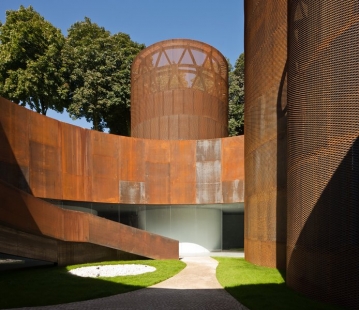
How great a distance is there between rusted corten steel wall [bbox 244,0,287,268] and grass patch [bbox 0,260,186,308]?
360cm

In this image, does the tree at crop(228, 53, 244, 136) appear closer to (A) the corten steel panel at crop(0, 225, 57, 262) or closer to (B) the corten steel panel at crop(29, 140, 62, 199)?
(B) the corten steel panel at crop(29, 140, 62, 199)

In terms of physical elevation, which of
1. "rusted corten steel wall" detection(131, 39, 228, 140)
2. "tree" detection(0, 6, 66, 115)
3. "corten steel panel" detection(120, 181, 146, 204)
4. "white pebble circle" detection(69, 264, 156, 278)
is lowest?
"white pebble circle" detection(69, 264, 156, 278)

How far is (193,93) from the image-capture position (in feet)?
78.2

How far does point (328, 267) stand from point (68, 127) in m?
14.1

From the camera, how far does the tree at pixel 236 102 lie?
35062mm

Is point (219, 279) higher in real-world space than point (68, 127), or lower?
lower

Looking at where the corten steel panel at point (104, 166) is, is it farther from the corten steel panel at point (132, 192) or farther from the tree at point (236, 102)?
the tree at point (236, 102)

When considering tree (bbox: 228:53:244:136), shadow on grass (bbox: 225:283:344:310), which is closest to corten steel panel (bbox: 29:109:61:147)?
shadow on grass (bbox: 225:283:344:310)

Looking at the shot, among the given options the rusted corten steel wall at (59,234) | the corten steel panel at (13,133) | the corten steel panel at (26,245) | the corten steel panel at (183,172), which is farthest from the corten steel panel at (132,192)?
the corten steel panel at (26,245)

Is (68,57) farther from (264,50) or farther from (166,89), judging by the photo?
(264,50)

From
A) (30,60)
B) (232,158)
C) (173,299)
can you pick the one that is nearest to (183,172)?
(232,158)

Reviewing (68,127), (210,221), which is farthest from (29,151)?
(210,221)

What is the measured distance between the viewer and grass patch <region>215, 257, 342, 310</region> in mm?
7777

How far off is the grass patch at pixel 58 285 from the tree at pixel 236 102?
23.6 meters
